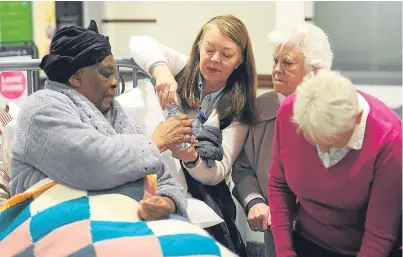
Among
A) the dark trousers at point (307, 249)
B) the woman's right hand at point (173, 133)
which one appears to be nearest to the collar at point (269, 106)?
the woman's right hand at point (173, 133)

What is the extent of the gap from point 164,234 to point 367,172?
50 cm

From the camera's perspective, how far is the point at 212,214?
1.71 metres

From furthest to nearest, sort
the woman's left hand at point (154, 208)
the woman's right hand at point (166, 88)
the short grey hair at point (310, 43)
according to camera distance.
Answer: the woman's right hand at point (166, 88), the short grey hair at point (310, 43), the woman's left hand at point (154, 208)

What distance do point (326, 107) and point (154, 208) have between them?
515mm

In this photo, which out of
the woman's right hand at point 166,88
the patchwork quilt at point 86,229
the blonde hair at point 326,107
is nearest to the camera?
the blonde hair at point 326,107

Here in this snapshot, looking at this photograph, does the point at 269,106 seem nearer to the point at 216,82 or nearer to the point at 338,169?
the point at 216,82

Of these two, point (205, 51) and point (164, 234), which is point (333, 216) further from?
point (205, 51)

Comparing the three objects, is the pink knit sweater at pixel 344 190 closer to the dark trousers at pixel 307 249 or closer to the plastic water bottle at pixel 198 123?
the dark trousers at pixel 307 249

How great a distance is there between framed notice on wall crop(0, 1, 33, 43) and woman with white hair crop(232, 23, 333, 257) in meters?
2.06

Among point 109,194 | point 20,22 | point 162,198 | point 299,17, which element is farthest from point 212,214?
point 20,22

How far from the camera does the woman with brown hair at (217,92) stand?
1.75 meters

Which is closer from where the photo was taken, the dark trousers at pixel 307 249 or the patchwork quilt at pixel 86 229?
the patchwork quilt at pixel 86 229

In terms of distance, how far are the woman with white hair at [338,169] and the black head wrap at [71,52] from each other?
1.72ft

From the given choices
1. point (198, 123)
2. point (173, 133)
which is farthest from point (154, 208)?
point (198, 123)
